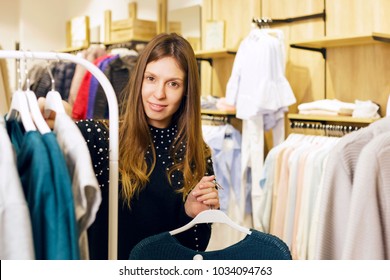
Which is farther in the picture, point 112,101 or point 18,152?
point 112,101

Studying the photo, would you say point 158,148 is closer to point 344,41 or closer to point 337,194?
point 337,194

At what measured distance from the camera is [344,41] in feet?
8.11

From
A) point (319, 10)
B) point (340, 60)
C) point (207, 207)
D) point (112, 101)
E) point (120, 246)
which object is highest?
point (319, 10)

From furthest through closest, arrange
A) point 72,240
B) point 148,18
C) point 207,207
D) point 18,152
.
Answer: point 148,18 < point 207,207 < point 18,152 < point 72,240

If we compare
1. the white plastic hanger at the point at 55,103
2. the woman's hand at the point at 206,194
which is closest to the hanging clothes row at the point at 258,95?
the woman's hand at the point at 206,194

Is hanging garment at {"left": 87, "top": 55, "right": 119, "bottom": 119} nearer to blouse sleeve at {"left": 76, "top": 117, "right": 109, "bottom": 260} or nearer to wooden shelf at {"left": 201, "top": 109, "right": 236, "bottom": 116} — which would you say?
wooden shelf at {"left": 201, "top": 109, "right": 236, "bottom": 116}

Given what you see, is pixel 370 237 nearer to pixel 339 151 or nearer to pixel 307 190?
pixel 339 151

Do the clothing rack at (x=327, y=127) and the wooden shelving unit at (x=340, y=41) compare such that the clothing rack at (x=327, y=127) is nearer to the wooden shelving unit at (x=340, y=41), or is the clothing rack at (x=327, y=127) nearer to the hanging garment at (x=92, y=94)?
the wooden shelving unit at (x=340, y=41)

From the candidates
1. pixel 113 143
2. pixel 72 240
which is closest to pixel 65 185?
pixel 72 240

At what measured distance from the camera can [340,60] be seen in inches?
105

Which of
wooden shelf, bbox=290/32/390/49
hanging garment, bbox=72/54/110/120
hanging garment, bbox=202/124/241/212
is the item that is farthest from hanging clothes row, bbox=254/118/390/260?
hanging garment, bbox=72/54/110/120

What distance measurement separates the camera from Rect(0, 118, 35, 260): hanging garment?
29.9 inches

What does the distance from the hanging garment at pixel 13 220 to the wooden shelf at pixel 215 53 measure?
93.3 inches

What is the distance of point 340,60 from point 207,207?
152 centimetres
